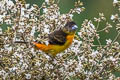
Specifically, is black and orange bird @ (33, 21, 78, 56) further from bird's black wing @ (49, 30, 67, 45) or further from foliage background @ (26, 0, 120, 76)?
foliage background @ (26, 0, 120, 76)

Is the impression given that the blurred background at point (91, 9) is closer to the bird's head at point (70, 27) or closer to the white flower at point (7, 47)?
the bird's head at point (70, 27)

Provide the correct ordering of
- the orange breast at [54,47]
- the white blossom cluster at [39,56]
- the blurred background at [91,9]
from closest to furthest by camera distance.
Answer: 1. the white blossom cluster at [39,56]
2. the orange breast at [54,47]
3. the blurred background at [91,9]

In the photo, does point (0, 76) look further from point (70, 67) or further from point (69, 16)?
point (69, 16)

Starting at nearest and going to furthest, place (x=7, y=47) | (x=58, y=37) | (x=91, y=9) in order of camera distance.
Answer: (x=7, y=47)
(x=58, y=37)
(x=91, y=9)

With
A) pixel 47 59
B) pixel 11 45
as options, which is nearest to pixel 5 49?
pixel 11 45

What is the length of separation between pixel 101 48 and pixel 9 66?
2.95 feet

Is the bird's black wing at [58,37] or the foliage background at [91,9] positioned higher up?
the foliage background at [91,9]

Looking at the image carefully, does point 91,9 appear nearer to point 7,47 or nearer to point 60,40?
point 60,40

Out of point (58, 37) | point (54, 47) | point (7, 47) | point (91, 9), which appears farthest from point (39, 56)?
point (91, 9)

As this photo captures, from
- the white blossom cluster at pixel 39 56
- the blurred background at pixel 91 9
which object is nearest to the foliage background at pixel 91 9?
the blurred background at pixel 91 9

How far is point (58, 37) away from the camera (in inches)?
220

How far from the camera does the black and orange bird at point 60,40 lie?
5.30 meters

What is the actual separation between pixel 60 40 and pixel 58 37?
0.06m

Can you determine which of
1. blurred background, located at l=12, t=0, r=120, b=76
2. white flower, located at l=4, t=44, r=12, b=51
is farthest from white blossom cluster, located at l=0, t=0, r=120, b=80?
blurred background, located at l=12, t=0, r=120, b=76
